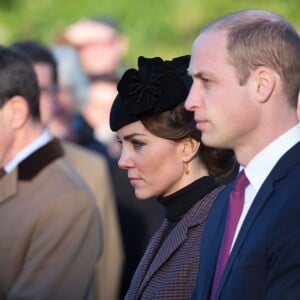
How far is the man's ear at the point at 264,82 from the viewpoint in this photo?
12.8ft

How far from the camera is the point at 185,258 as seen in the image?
4613 mm

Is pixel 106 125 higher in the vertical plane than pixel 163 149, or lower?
higher

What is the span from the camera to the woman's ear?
4.88m

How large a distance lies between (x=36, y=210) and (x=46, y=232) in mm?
112

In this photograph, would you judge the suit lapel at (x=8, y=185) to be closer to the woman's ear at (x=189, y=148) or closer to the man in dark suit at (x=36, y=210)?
the man in dark suit at (x=36, y=210)

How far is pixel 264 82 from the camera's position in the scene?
12.9 ft

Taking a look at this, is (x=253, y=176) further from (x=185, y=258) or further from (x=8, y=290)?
(x=8, y=290)

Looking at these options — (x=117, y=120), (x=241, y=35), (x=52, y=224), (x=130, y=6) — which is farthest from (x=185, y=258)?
(x=130, y=6)

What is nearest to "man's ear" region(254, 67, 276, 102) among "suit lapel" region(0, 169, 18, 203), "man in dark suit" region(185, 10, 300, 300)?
"man in dark suit" region(185, 10, 300, 300)

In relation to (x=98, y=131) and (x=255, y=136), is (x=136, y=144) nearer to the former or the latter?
(x=255, y=136)

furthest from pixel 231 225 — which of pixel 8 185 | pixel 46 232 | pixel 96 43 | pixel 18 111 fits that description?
pixel 96 43

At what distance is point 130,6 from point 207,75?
13.4 metres

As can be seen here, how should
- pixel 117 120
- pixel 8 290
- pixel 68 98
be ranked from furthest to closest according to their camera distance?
pixel 68 98 < pixel 8 290 < pixel 117 120

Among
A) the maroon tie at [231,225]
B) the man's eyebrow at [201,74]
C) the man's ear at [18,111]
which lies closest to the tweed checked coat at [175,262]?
the maroon tie at [231,225]
